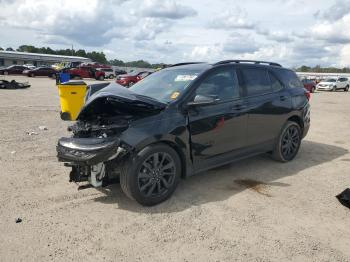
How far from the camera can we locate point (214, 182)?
5395 millimetres

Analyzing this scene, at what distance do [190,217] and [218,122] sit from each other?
149 centimetres

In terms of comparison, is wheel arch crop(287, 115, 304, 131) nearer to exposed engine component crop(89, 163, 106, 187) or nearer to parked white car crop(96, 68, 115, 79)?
exposed engine component crop(89, 163, 106, 187)

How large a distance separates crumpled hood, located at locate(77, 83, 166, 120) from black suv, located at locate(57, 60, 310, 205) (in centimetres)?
1

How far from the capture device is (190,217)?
13.7 feet

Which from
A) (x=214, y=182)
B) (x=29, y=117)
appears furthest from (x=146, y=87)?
(x=29, y=117)

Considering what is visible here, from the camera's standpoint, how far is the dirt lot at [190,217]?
3.45 m

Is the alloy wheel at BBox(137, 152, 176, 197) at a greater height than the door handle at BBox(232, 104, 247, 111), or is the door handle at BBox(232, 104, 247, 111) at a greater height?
the door handle at BBox(232, 104, 247, 111)

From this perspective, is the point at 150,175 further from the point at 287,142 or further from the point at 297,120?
the point at 297,120

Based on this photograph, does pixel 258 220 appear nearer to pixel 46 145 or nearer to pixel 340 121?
pixel 46 145

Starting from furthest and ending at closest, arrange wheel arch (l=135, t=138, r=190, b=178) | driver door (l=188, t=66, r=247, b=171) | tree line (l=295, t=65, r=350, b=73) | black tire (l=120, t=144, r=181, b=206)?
tree line (l=295, t=65, r=350, b=73) < driver door (l=188, t=66, r=247, b=171) < wheel arch (l=135, t=138, r=190, b=178) < black tire (l=120, t=144, r=181, b=206)

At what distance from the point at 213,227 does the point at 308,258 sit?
3.38ft

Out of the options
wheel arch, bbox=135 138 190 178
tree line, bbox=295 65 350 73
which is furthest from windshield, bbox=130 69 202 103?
tree line, bbox=295 65 350 73

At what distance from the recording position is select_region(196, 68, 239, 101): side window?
4979 mm

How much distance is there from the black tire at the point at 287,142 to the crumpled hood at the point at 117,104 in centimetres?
274
